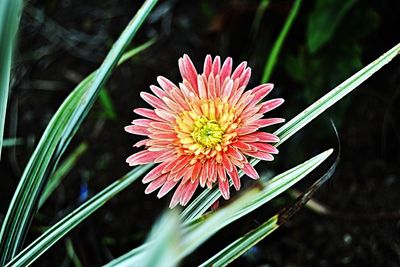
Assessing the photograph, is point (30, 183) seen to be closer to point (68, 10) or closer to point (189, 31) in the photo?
point (189, 31)

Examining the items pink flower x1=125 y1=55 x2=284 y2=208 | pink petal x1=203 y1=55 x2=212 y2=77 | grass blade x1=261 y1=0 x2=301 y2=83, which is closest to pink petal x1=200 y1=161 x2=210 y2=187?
pink flower x1=125 y1=55 x2=284 y2=208

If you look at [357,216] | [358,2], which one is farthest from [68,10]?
[357,216]

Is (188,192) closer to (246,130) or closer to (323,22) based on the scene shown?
(246,130)

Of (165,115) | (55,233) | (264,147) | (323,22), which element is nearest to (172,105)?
(165,115)

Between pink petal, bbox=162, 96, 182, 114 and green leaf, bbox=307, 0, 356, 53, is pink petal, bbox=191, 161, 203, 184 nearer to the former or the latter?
pink petal, bbox=162, 96, 182, 114

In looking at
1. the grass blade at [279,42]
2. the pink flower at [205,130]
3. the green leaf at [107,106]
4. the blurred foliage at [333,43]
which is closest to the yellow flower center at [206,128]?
the pink flower at [205,130]

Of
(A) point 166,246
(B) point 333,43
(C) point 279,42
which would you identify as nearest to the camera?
(A) point 166,246
